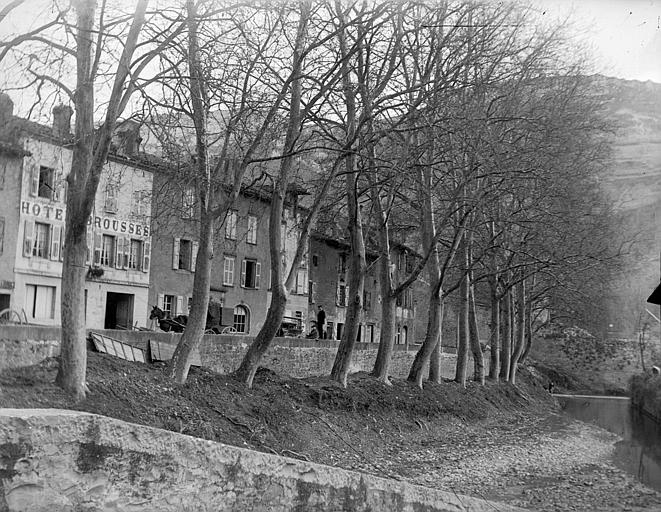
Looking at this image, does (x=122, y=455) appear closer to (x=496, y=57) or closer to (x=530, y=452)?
(x=496, y=57)

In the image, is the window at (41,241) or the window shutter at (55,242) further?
the window shutter at (55,242)

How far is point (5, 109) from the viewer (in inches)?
333

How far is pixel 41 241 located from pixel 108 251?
11.3ft

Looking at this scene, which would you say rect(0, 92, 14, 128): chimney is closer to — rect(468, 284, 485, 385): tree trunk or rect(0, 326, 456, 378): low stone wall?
rect(0, 326, 456, 378): low stone wall

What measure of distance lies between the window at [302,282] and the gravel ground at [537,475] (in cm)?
2405

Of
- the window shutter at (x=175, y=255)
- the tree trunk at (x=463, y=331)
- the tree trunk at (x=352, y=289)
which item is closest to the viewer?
the tree trunk at (x=352, y=289)

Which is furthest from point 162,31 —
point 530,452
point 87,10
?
point 530,452

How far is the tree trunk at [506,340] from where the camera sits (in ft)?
105

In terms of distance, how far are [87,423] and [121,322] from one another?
32.1 m

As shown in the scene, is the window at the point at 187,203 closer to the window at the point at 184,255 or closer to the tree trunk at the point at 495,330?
the tree trunk at the point at 495,330

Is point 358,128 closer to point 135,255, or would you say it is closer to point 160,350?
point 160,350

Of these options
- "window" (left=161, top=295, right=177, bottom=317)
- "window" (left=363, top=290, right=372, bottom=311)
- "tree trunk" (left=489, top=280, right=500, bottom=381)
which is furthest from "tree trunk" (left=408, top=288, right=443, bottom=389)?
"window" (left=363, top=290, right=372, bottom=311)

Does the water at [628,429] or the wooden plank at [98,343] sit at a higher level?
the wooden plank at [98,343]

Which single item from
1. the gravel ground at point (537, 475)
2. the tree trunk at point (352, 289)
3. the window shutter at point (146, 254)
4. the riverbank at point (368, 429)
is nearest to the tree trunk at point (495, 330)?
the riverbank at point (368, 429)
